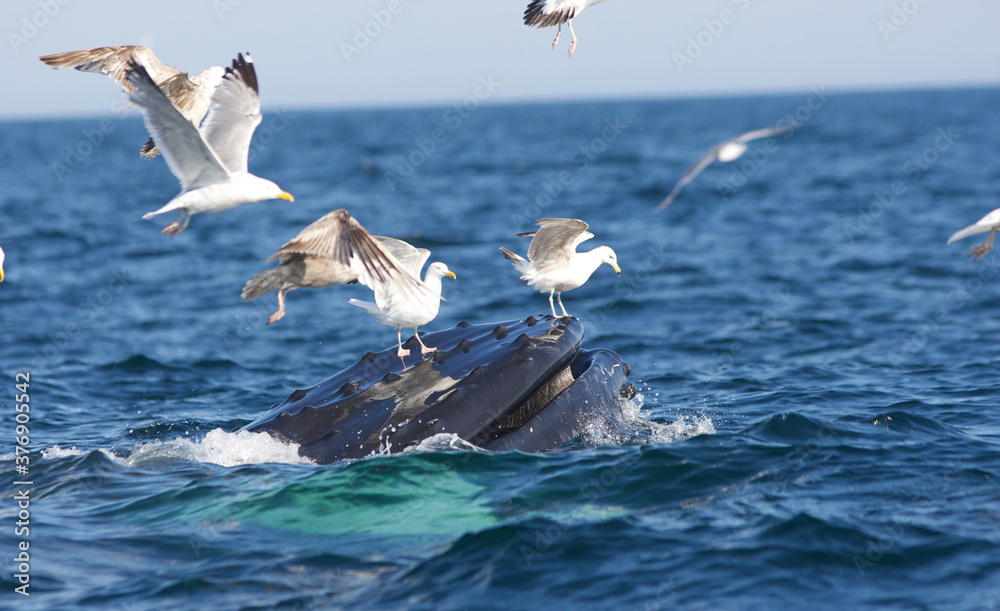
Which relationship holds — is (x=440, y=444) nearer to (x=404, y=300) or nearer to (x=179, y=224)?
(x=404, y=300)

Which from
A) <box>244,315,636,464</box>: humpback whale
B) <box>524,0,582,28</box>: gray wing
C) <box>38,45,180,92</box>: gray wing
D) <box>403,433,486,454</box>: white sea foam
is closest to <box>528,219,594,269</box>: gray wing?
<box>244,315,636,464</box>: humpback whale

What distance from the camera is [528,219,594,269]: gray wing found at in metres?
10.0

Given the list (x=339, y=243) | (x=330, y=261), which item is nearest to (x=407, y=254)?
(x=330, y=261)

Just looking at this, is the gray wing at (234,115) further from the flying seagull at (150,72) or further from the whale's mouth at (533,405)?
the whale's mouth at (533,405)

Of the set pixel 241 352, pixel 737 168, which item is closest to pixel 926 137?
pixel 737 168

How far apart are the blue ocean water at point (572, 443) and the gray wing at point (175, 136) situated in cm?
230

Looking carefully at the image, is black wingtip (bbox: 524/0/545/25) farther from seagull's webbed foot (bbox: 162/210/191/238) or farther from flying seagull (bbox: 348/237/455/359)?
seagull's webbed foot (bbox: 162/210/191/238)

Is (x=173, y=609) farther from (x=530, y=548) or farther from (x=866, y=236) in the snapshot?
(x=866, y=236)

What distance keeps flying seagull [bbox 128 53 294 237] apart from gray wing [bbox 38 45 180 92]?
1.80 metres

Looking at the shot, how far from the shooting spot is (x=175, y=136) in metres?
7.86

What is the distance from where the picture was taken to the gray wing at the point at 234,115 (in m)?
8.14

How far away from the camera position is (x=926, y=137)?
6681 centimetres

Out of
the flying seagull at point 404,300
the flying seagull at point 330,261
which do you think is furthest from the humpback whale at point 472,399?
the flying seagull at point 330,261

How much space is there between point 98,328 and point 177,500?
1040cm
